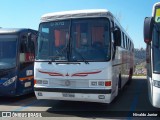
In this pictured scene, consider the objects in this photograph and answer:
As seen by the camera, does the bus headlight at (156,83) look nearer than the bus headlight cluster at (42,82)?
Yes

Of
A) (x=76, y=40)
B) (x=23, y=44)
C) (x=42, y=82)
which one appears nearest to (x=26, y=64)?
(x=23, y=44)

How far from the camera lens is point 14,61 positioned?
→ 11.5m

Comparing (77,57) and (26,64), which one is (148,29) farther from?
(26,64)

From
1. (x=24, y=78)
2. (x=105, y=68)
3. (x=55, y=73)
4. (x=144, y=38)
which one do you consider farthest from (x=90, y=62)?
(x=24, y=78)

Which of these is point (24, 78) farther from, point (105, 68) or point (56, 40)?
point (105, 68)

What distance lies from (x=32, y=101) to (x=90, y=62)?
13.6 ft

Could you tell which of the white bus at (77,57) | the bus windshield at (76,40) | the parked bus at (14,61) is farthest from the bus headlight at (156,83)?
the parked bus at (14,61)

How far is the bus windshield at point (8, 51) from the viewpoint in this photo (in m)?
11.5

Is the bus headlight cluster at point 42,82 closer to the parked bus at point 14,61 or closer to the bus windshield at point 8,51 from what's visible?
the parked bus at point 14,61

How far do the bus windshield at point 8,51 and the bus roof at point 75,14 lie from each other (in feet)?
8.02

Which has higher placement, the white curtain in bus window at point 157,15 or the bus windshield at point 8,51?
the white curtain in bus window at point 157,15

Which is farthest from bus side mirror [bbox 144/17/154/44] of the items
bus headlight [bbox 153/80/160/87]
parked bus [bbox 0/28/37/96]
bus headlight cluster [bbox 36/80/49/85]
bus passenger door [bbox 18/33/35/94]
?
bus passenger door [bbox 18/33/35/94]

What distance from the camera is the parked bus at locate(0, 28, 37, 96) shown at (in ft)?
37.0

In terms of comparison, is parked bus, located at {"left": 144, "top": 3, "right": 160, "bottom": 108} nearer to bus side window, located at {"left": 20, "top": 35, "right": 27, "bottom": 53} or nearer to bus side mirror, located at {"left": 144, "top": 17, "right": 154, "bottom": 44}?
bus side mirror, located at {"left": 144, "top": 17, "right": 154, "bottom": 44}
